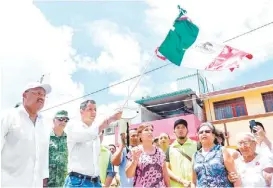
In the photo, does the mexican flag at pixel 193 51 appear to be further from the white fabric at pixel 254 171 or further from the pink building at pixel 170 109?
the pink building at pixel 170 109

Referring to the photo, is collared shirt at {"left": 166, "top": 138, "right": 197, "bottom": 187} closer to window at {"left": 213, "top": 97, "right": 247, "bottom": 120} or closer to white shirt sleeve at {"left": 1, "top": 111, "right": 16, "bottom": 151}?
white shirt sleeve at {"left": 1, "top": 111, "right": 16, "bottom": 151}

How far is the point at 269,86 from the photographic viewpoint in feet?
52.0

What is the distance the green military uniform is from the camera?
3.84 meters

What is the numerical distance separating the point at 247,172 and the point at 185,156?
0.91m

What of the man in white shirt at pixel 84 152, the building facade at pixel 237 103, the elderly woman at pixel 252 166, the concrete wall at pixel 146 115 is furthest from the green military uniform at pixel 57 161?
the concrete wall at pixel 146 115

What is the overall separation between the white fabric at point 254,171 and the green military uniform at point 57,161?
253 centimetres

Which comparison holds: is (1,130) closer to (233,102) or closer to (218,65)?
(218,65)

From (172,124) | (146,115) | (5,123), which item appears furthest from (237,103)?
(5,123)

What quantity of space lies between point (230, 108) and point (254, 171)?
14.1 metres

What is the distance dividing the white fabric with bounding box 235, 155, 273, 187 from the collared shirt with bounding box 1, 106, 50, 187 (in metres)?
2.46

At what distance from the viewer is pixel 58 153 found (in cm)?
399

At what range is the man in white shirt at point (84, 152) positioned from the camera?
9.64ft

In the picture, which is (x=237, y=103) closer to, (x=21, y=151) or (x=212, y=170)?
(x=212, y=170)

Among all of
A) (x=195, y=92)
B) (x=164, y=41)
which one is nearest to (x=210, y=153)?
(x=164, y=41)
